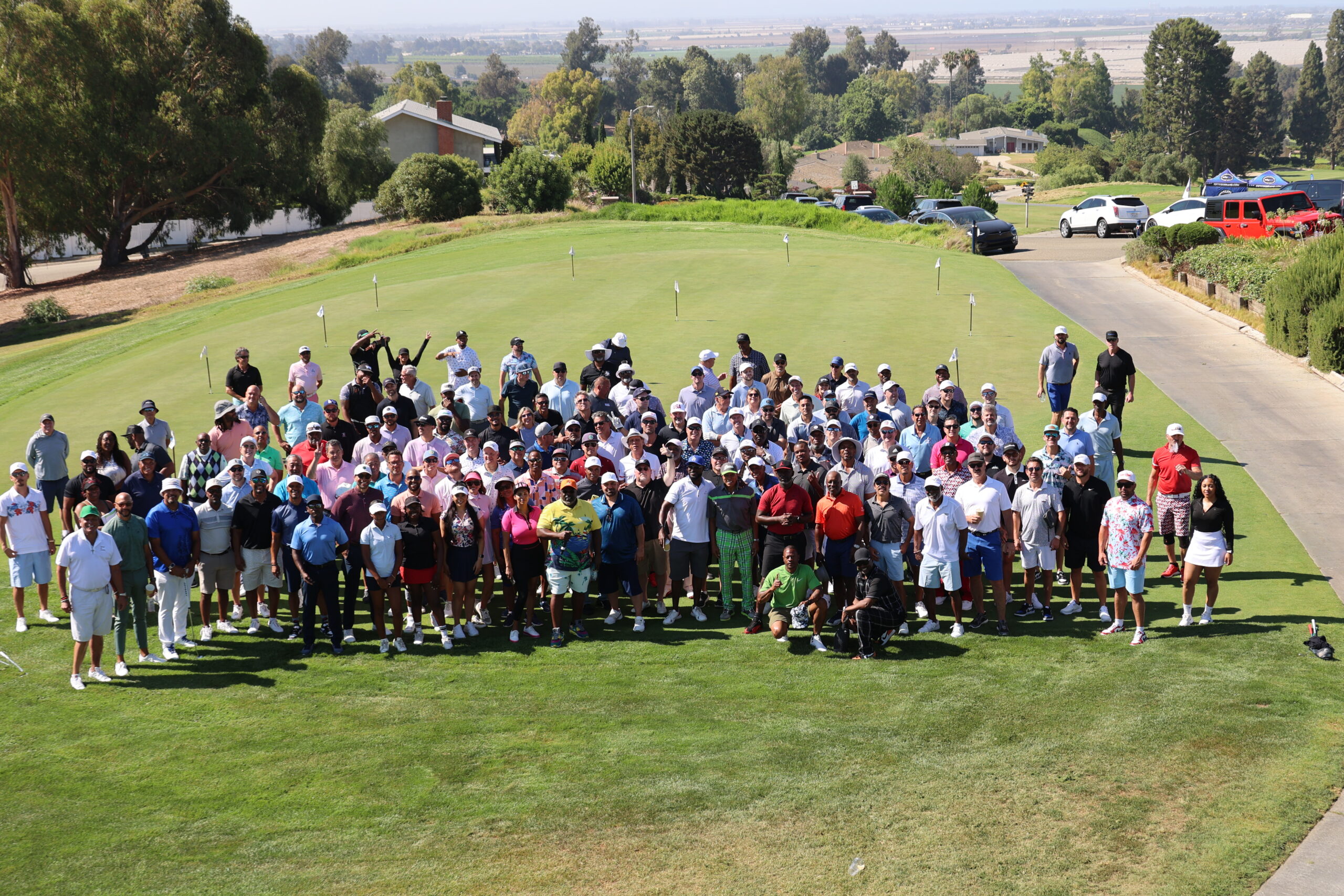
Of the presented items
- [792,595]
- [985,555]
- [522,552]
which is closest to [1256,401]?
[985,555]

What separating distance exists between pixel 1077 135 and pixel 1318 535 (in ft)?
521

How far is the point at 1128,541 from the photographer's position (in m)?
11.4

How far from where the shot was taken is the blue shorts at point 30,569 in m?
12.9

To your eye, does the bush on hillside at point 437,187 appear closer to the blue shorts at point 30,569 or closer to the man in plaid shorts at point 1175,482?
the blue shorts at point 30,569

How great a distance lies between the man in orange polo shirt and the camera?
12.0m

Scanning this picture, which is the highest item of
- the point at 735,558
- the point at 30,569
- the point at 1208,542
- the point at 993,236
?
the point at 993,236

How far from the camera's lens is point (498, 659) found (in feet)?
38.9

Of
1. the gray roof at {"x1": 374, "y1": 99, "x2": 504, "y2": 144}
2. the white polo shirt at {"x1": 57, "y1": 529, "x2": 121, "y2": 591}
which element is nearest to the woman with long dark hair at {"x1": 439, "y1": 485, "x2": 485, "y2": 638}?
the white polo shirt at {"x1": 57, "y1": 529, "x2": 121, "y2": 591}

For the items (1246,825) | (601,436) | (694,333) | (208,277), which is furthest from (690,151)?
(1246,825)

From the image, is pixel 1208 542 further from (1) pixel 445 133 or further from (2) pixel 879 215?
(1) pixel 445 133

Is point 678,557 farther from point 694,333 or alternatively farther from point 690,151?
point 690,151

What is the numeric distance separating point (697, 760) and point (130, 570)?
604 centimetres

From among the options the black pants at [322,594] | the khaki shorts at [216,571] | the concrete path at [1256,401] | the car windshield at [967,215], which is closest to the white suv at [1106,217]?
the car windshield at [967,215]

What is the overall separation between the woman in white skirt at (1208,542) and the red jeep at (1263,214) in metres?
25.8
